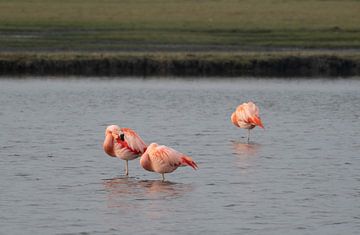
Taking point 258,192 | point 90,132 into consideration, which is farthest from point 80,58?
point 258,192

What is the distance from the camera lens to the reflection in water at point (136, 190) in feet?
54.2

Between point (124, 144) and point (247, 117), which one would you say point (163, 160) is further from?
point (247, 117)

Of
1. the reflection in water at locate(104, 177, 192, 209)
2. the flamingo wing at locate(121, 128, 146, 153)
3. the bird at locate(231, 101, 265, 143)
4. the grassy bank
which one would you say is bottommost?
the grassy bank

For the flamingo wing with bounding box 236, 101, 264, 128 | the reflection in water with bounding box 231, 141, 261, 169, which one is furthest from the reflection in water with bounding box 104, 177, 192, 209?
the flamingo wing with bounding box 236, 101, 264, 128

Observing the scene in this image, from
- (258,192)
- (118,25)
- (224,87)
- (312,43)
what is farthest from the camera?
(118,25)

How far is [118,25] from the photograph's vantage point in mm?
59688

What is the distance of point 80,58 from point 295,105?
1174 centimetres

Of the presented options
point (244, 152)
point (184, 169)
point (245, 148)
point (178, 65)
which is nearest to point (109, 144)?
point (184, 169)

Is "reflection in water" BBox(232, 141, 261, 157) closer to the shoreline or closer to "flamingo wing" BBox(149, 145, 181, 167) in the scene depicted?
"flamingo wing" BBox(149, 145, 181, 167)

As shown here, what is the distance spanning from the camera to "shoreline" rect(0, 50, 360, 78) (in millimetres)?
41625

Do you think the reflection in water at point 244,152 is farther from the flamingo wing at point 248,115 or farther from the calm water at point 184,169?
the flamingo wing at point 248,115

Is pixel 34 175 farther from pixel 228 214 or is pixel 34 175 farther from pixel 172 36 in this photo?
pixel 172 36

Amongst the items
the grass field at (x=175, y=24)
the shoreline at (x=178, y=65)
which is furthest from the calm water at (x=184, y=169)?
the grass field at (x=175, y=24)

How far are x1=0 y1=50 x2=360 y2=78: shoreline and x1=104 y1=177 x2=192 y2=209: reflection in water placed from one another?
23.4 metres
